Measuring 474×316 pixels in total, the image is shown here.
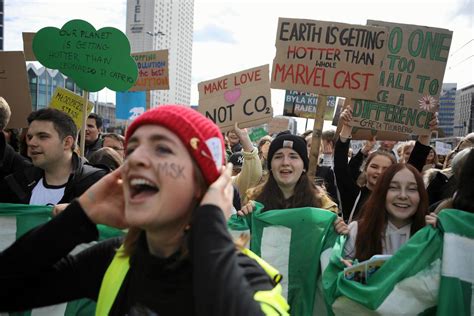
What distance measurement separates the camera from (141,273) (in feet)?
4.52

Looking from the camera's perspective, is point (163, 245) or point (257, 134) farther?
point (257, 134)

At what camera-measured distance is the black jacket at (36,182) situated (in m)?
3.16

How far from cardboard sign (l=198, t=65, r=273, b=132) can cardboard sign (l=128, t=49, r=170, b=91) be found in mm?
2968

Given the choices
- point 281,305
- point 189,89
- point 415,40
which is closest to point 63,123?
point 281,305

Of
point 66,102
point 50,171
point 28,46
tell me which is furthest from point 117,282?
point 28,46

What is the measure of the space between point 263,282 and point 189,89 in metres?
118

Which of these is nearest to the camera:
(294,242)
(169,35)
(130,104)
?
(294,242)

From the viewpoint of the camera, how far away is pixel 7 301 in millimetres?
1446

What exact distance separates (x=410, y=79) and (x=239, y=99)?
1.71 m

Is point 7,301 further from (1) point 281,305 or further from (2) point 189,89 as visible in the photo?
(2) point 189,89

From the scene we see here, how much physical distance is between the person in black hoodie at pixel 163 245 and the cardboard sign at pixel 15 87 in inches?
146

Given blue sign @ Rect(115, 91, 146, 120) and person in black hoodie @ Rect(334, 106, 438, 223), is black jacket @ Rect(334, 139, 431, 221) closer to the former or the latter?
person in black hoodie @ Rect(334, 106, 438, 223)

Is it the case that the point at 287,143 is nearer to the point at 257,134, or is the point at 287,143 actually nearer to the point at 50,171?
the point at 50,171

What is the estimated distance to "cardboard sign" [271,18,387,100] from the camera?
4367 millimetres
